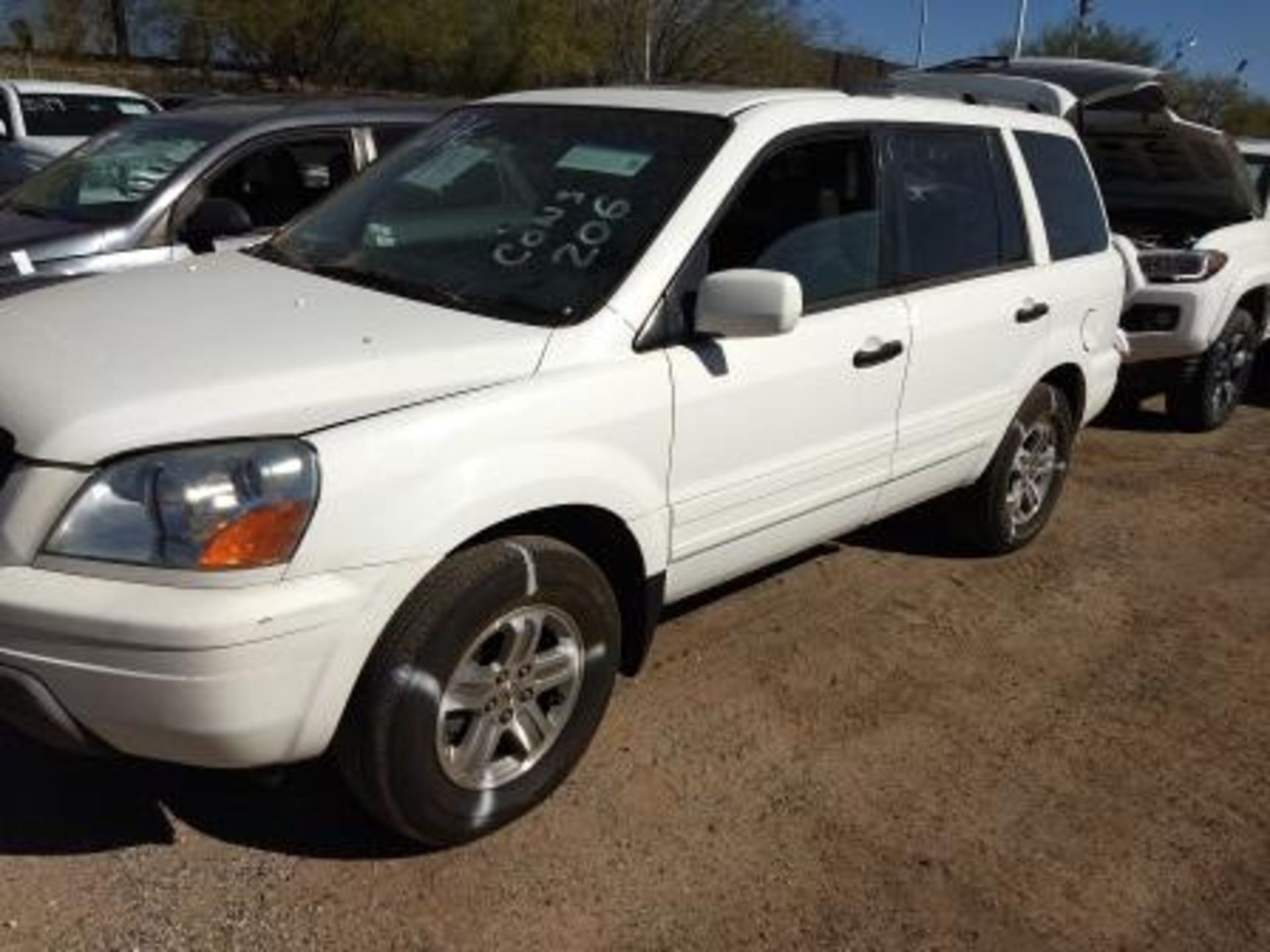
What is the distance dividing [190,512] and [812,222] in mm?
2101

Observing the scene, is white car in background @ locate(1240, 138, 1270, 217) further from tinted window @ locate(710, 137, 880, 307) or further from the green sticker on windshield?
the green sticker on windshield

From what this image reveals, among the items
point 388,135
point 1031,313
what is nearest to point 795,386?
point 1031,313

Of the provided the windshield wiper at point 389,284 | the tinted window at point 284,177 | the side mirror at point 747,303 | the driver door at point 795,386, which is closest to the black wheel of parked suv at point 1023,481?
the driver door at point 795,386

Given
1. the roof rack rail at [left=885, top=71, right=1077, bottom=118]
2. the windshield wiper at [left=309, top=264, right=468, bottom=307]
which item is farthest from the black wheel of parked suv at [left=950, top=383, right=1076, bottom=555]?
the windshield wiper at [left=309, top=264, right=468, bottom=307]

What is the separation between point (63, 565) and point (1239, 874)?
2.82m

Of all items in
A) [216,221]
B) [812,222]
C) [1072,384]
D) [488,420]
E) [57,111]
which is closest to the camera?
[488,420]

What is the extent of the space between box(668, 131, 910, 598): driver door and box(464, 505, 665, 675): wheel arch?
0.41 ft

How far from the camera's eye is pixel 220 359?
2961 millimetres

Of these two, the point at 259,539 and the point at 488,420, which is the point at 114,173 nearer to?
the point at 488,420

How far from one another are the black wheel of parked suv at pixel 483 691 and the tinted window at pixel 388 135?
13.3ft

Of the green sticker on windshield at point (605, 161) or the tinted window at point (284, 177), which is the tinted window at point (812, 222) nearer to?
the green sticker on windshield at point (605, 161)

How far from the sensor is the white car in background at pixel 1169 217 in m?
7.40

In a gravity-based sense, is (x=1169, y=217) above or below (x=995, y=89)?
below

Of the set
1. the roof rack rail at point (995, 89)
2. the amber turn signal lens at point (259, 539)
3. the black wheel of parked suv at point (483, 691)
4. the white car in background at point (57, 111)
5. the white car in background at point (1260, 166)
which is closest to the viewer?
the amber turn signal lens at point (259, 539)
